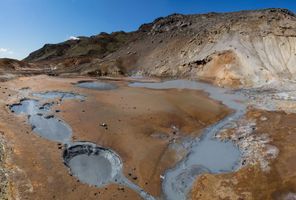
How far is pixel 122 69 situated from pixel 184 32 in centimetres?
1137

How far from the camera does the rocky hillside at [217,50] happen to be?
40625 mm

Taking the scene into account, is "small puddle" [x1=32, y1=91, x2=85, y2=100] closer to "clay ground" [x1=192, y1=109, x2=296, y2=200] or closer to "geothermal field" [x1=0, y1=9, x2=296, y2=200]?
"geothermal field" [x1=0, y1=9, x2=296, y2=200]

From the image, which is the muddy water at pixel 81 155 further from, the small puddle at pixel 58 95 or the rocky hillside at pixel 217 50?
the rocky hillside at pixel 217 50

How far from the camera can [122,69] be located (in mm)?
Answer: 53406

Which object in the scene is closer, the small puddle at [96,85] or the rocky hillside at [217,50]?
the small puddle at [96,85]

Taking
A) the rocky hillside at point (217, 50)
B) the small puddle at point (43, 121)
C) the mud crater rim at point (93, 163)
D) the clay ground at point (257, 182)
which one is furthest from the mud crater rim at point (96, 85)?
the clay ground at point (257, 182)

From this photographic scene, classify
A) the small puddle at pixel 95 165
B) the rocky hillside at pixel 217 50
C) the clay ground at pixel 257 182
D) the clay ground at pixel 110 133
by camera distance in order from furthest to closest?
the rocky hillside at pixel 217 50 < the small puddle at pixel 95 165 < the clay ground at pixel 257 182 < the clay ground at pixel 110 133

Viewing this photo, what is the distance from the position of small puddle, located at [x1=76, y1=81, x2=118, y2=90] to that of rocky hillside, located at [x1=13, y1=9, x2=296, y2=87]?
1161 centimetres

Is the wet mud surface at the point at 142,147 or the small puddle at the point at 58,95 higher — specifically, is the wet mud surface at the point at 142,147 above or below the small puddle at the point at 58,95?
below

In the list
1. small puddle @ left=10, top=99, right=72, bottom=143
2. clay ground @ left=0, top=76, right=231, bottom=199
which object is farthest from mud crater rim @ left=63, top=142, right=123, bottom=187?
small puddle @ left=10, top=99, right=72, bottom=143

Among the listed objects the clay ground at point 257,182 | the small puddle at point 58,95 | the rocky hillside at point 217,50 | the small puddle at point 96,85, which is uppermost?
the rocky hillside at point 217,50

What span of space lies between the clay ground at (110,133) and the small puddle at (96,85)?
1559mm

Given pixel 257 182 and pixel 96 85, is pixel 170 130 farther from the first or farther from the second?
pixel 96 85

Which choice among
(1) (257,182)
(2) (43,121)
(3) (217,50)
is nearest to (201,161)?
(1) (257,182)
